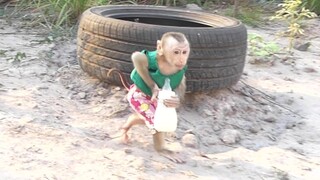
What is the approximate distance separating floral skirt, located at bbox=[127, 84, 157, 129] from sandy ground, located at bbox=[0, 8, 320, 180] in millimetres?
218

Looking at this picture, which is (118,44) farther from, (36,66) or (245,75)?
(245,75)

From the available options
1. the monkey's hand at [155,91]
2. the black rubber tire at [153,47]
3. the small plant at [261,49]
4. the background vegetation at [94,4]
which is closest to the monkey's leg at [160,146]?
the monkey's hand at [155,91]

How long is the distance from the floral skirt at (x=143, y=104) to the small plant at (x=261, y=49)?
2700 millimetres

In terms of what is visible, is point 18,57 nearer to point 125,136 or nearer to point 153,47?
point 153,47

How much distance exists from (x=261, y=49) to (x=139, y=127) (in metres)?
2.68

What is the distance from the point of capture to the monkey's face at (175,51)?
3.95 m

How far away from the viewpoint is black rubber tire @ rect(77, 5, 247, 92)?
4918 millimetres

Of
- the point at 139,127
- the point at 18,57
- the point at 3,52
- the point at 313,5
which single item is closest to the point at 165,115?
the point at 139,127

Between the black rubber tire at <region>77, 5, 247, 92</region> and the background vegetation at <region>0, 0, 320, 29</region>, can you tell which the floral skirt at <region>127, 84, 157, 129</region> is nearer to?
the black rubber tire at <region>77, 5, 247, 92</region>

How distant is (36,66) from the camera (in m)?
5.95

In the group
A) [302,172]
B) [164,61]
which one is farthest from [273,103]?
[164,61]

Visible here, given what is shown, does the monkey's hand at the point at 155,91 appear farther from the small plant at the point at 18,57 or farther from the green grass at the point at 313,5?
the green grass at the point at 313,5

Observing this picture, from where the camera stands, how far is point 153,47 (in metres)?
4.89

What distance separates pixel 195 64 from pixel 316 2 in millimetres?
5036
